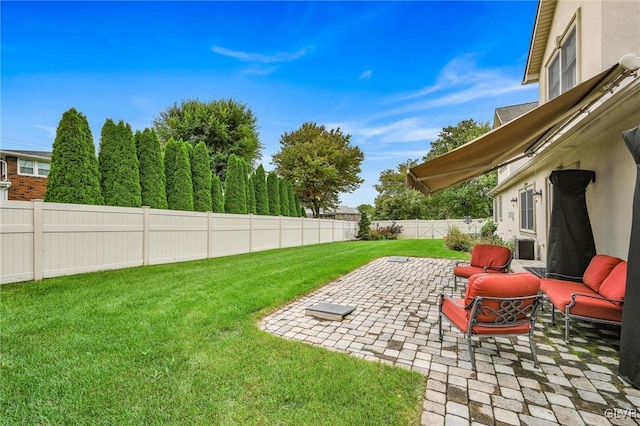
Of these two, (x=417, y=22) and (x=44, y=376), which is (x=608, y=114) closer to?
(x=44, y=376)

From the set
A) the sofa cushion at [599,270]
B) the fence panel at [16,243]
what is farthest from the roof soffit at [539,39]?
the fence panel at [16,243]

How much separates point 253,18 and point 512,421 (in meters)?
11.6

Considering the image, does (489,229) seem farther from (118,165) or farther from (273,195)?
(118,165)

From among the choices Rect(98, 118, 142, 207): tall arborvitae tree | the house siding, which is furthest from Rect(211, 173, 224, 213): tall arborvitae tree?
the house siding

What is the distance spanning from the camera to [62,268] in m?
6.04

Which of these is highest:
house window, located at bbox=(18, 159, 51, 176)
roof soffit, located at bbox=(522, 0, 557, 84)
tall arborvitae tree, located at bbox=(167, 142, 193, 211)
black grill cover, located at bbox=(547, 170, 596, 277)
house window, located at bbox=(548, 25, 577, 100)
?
roof soffit, located at bbox=(522, 0, 557, 84)

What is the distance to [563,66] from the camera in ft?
21.2

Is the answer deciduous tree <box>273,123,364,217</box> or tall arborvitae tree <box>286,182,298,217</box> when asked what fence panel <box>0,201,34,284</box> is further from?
deciduous tree <box>273,123,364,217</box>

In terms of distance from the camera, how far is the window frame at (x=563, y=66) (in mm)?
5814

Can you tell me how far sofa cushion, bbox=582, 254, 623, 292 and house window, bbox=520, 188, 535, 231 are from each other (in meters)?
5.78

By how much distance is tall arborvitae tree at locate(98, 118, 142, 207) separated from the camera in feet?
25.9

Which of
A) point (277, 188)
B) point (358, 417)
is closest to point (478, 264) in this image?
point (358, 417)

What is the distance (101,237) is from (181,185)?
354 centimetres

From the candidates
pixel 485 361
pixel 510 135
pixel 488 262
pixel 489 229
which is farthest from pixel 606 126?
pixel 489 229
